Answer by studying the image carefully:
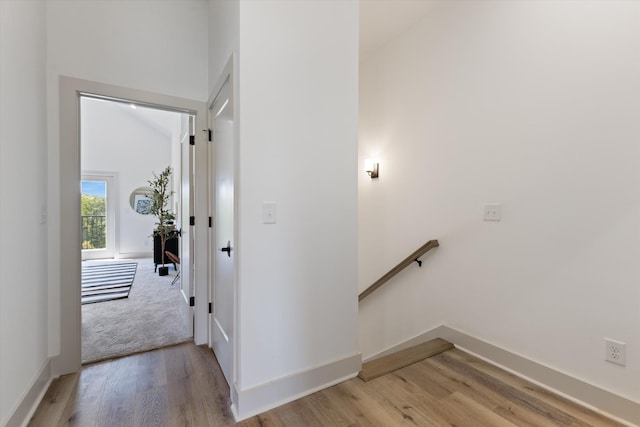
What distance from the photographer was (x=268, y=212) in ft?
5.39

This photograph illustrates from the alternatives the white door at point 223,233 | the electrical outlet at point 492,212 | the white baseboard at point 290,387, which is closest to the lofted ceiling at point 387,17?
the white door at point 223,233

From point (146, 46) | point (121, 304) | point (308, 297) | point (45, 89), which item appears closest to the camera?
Answer: point (308, 297)

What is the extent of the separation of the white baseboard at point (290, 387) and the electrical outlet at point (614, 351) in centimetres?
141

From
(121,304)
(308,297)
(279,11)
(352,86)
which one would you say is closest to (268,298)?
(308,297)

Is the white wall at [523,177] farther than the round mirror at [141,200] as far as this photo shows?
No

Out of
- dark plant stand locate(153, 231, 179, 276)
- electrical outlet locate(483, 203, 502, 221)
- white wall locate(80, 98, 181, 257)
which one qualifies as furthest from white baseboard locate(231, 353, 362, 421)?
white wall locate(80, 98, 181, 257)

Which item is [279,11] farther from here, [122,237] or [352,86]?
[122,237]

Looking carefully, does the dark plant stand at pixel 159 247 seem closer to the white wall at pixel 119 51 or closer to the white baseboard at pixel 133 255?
the white baseboard at pixel 133 255

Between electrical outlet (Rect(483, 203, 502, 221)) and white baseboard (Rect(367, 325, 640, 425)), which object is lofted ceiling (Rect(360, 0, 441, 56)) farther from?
white baseboard (Rect(367, 325, 640, 425))

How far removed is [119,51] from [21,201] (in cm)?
132

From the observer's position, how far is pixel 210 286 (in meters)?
2.42

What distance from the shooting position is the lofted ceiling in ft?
8.27

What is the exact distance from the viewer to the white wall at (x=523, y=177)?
5.03 ft

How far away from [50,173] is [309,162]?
5.90 ft
